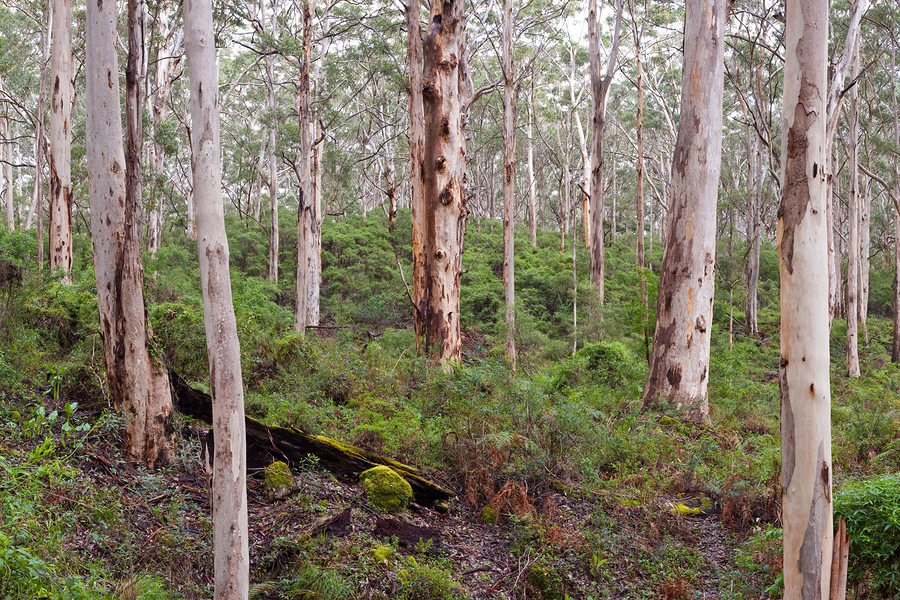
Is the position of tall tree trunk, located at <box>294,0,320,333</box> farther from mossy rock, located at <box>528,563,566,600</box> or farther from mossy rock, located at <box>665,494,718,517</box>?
mossy rock, located at <box>528,563,566,600</box>

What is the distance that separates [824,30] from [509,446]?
3965 millimetres

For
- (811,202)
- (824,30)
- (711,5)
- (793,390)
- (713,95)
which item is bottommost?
(793,390)

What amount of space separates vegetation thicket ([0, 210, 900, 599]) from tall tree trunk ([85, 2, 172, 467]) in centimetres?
24

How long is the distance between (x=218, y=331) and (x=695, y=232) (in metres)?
6.27

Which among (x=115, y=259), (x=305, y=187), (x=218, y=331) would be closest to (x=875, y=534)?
(x=218, y=331)

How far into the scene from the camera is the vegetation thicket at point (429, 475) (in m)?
3.50

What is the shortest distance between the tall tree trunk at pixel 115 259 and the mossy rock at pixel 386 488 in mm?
1657

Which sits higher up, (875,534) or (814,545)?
(814,545)

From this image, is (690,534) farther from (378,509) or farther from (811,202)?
(811,202)

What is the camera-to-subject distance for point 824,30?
2.97m

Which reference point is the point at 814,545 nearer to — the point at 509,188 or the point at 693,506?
the point at 693,506

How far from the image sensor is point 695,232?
25.1 feet

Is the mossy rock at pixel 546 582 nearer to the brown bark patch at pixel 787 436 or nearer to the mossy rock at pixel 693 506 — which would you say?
the mossy rock at pixel 693 506

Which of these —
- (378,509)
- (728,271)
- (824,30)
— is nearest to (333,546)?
(378,509)
